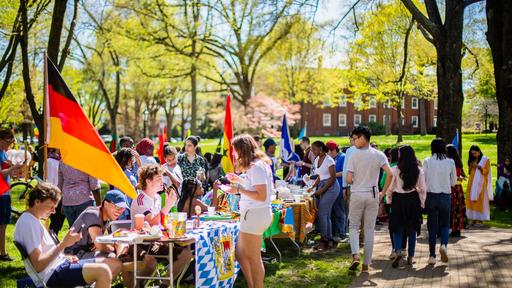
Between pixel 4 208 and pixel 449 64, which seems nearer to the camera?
pixel 4 208

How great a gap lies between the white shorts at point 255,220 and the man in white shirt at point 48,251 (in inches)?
63.0

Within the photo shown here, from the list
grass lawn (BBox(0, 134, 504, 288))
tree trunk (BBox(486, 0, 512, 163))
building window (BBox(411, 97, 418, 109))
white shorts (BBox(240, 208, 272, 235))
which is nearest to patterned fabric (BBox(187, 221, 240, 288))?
white shorts (BBox(240, 208, 272, 235))

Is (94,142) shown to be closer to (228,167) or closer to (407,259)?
(228,167)

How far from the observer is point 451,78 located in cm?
1430

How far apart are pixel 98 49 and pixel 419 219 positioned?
31662mm

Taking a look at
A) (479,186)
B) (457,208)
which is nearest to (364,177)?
(457,208)

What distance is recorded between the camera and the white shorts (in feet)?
20.5

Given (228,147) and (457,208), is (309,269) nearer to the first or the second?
(228,147)

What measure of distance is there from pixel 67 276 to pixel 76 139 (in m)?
1.45

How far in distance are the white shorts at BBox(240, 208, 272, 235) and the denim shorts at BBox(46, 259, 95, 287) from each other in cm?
184

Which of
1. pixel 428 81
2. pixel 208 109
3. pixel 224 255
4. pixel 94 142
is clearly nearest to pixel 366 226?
pixel 224 255

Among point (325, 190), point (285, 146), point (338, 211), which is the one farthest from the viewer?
point (285, 146)

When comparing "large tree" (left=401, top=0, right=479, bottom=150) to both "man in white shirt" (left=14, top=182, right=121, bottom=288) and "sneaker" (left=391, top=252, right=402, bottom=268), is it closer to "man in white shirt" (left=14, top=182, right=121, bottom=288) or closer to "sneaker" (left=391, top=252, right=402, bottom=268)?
"sneaker" (left=391, top=252, right=402, bottom=268)

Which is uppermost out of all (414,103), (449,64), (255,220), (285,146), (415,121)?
(414,103)
